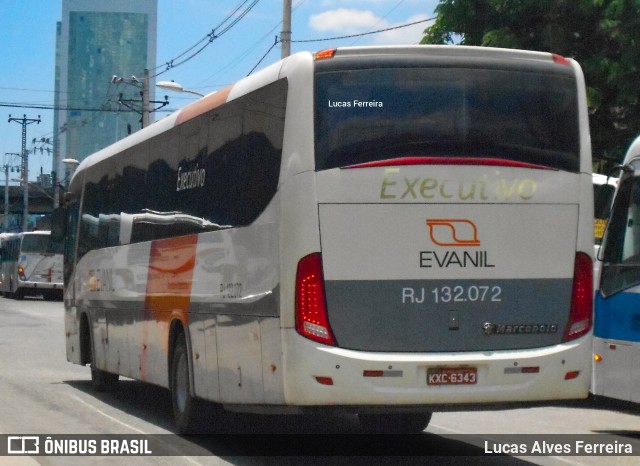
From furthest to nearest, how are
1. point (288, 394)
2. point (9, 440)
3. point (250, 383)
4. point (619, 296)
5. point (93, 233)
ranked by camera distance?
point (93, 233), point (619, 296), point (9, 440), point (250, 383), point (288, 394)

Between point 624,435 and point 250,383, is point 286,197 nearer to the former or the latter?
point 250,383

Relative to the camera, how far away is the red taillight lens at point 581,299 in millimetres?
9891

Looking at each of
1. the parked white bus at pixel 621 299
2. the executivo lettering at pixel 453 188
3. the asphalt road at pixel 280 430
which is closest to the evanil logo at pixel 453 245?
the executivo lettering at pixel 453 188

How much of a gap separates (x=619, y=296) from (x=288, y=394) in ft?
14.1

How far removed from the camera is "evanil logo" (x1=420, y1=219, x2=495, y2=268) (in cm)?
952

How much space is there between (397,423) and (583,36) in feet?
65.0

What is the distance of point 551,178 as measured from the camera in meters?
9.92

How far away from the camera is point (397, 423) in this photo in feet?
41.1

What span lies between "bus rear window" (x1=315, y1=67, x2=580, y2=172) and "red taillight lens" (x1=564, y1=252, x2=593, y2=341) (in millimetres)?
771

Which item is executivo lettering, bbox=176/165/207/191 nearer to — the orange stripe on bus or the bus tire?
the orange stripe on bus

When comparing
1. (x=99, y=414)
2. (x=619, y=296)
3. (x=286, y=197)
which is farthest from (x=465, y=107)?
(x=99, y=414)

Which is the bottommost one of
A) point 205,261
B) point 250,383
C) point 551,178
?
point 250,383

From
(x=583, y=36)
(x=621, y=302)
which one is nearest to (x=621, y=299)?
(x=621, y=302)

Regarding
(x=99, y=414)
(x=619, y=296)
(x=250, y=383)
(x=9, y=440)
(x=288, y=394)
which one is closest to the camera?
(x=288, y=394)
